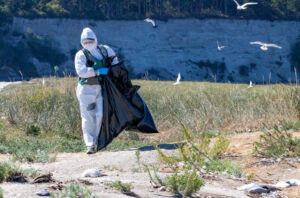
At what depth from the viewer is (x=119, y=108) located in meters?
9.61

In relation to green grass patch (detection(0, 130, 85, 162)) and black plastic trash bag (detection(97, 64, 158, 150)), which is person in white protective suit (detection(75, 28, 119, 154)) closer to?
black plastic trash bag (detection(97, 64, 158, 150))

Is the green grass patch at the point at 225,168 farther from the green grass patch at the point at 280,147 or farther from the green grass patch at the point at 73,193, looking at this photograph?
the green grass patch at the point at 73,193

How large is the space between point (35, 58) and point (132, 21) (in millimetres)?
9598

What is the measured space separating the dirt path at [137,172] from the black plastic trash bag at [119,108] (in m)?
0.72

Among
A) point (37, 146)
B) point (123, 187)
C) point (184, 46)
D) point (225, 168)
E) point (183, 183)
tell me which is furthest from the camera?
point (184, 46)

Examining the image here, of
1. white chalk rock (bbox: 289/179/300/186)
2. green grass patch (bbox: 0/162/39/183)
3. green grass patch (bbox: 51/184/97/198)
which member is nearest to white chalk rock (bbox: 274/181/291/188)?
white chalk rock (bbox: 289/179/300/186)

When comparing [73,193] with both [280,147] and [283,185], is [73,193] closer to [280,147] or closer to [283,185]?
[283,185]

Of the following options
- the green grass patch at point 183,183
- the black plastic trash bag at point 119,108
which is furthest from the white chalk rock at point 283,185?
the black plastic trash bag at point 119,108

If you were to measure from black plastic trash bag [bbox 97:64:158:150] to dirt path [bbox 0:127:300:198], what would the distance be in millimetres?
718

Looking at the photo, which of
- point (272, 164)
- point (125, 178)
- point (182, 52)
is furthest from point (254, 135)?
point (182, 52)

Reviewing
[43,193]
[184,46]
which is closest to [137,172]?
[43,193]

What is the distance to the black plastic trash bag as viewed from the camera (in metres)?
9.50

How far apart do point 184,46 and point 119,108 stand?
46.4m

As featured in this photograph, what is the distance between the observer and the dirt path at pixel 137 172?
5.22 m
